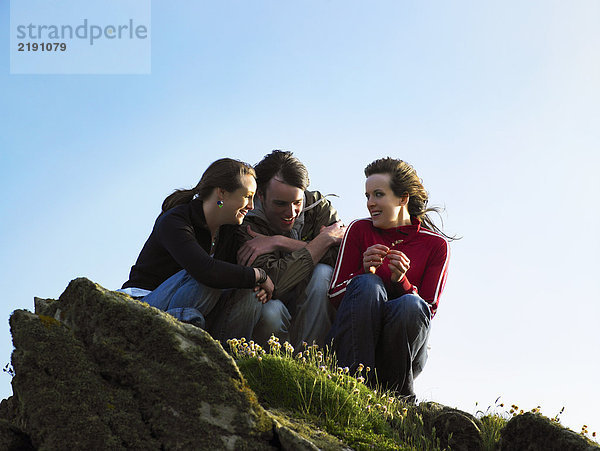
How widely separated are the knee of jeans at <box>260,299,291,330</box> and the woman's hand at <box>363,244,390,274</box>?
1.02 meters

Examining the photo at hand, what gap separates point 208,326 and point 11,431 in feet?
10.2

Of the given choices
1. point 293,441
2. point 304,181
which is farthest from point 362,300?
point 293,441

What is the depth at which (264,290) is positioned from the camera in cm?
700

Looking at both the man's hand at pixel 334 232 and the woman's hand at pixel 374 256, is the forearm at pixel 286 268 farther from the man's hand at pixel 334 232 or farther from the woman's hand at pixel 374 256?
the woman's hand at pixel 374 256

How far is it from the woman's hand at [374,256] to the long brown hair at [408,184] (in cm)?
81

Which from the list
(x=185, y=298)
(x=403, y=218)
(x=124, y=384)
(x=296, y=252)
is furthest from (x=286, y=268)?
(x=124, y=384)

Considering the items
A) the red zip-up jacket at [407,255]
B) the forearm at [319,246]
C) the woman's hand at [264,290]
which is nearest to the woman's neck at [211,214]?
the woman's hand at [264,290]

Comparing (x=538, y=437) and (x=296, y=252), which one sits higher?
(x=296, y=252)

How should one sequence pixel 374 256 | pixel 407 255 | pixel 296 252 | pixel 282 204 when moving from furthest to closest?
1. pixel 282 204
2. pixel 296 252
3. pixel 407 255
4. pixel 374 256

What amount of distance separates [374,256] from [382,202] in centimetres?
74

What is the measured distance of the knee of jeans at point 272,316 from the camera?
709cm

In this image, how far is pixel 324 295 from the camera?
734cm

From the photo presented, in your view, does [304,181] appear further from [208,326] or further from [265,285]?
[208,326]

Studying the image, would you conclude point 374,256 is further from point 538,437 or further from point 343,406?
point 538,437
